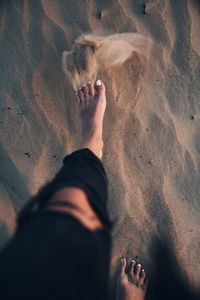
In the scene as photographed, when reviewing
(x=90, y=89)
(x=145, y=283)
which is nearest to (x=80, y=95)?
(x=90, y=89)

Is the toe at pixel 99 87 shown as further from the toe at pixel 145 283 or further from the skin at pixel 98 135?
the toe at pixel 145 283

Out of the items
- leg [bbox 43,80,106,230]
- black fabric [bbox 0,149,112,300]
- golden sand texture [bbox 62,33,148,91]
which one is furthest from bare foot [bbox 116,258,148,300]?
golden sand texture [bbox 62,33,148,91]

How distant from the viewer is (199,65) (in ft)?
5.39

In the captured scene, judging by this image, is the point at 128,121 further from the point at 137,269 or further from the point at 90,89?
the point at 137,269

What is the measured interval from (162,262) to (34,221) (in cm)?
101

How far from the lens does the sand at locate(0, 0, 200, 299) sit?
1566mm

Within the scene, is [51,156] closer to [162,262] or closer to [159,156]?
[159,156]

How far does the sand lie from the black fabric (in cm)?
54

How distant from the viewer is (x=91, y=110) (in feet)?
5.38

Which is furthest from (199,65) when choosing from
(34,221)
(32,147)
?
(34,221)

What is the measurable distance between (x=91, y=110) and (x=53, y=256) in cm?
101

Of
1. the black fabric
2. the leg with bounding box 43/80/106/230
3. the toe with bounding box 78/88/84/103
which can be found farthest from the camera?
the toe with bounding box 78/88/84/103

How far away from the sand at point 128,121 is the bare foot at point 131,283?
0.14ft

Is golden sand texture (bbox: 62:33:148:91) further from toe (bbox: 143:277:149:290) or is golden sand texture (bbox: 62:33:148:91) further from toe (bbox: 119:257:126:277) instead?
toe (bbox: 143:277:149:290)
